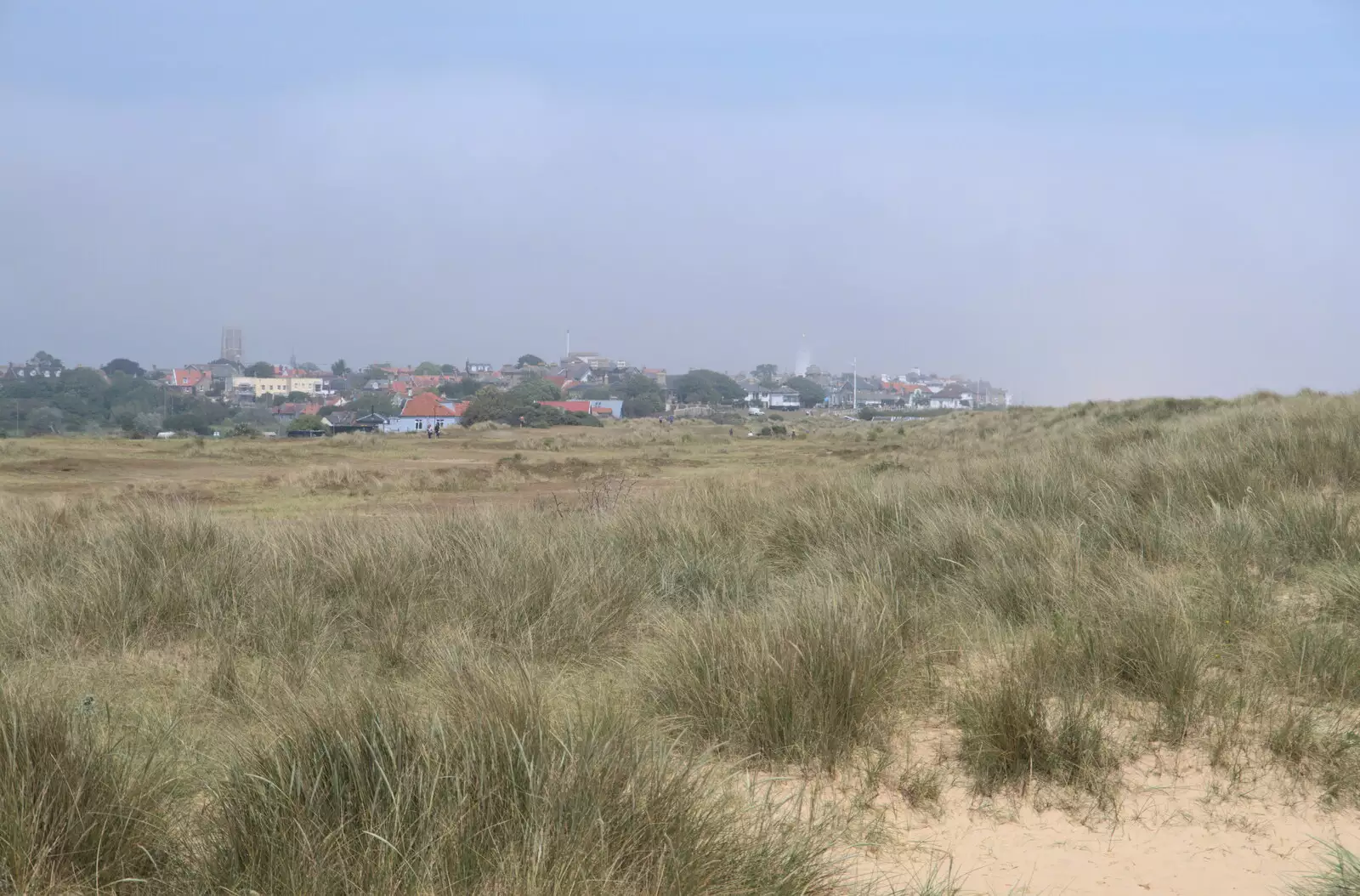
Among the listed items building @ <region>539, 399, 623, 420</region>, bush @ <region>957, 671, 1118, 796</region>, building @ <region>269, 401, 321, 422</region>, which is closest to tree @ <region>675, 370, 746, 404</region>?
building @ <region>539, 399, 623, 420</region>

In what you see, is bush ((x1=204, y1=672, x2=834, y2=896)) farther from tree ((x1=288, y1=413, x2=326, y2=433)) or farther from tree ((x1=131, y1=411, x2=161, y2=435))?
tree ((x1=131, y1=411, x2=161, y2=435))

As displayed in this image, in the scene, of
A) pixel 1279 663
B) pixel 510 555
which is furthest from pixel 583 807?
pixel 510 555

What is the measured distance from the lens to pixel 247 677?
5.14 metres

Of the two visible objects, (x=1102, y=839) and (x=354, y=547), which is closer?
(x=1102, y=839)

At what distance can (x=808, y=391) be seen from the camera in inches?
6471

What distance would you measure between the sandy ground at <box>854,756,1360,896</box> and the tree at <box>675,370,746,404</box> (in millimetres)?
129618

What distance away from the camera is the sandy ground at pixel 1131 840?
3.34 metres

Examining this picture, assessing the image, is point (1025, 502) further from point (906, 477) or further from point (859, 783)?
point (859, 783)

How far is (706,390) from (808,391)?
29657mm

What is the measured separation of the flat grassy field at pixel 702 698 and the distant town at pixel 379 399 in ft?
141

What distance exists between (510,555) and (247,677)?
261 cm

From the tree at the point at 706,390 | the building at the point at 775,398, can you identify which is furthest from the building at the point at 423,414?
the building at the point at 775,398

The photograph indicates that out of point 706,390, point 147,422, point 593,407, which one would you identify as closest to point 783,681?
point 147,422

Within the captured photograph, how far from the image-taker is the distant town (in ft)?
242
